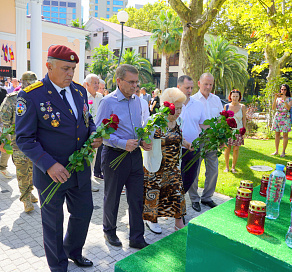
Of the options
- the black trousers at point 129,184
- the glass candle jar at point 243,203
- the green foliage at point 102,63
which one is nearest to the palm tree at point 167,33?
the green foliage at point 102,63

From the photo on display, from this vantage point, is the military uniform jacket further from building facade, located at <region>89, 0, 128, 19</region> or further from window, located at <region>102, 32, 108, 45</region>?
building facade, located at <region>89, 0, 128, 19</region>

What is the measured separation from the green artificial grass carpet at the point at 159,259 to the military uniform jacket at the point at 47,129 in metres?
0.93

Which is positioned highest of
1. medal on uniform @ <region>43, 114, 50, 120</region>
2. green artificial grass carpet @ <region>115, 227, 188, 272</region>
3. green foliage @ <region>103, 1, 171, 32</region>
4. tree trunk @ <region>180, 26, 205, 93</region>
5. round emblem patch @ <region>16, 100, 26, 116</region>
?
green foliage @ <region>103, 1, 171, 32</region>

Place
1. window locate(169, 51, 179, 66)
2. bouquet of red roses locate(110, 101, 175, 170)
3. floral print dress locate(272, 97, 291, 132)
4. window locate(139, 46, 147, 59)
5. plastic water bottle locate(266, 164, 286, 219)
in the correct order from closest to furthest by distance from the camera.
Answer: plastic water bottle locate(266, 164, 286, 219) < bouquet of red roses locate(110, 101, 175, 170) < floral print dress locate(272, 97, 291, 132) < window locate(169, 51, 179, 66) < window locate(139, 46, 147, 59)

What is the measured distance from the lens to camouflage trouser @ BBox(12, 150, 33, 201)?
14.4 ft

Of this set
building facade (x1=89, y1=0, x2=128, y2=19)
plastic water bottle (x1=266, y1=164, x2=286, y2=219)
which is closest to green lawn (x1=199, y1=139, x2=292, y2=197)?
plastic water bottle (x1=266, y1=164, x2=286, y2=219)

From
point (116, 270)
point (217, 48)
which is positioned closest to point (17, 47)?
point (116, 270)

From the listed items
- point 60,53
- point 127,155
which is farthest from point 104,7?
point 60,53

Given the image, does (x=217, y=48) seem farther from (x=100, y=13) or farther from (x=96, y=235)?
(x=100, y=13)

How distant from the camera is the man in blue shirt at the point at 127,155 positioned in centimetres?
340

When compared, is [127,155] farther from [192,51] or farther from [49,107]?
[192,51]

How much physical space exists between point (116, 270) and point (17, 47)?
16605 mm

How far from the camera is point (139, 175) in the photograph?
356 cm

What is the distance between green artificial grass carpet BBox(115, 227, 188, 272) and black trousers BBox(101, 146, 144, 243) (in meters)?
0.40
